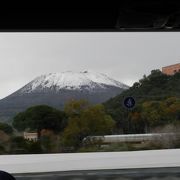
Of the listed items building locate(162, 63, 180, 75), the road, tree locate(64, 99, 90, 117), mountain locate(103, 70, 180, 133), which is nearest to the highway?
the road

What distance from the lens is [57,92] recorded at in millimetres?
9148

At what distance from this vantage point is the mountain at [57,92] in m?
8.71

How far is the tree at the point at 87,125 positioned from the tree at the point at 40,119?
18cm

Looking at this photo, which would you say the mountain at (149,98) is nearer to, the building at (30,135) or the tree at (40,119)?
the tree at (40,119)

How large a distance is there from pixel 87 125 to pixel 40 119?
0.87 m

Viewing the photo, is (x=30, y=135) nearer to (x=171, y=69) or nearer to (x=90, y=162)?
(x=90, y=162)

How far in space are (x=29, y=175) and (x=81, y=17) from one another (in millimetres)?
5401

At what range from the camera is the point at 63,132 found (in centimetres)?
874

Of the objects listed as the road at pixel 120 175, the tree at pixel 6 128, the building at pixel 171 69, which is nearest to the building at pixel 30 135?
the tree at pixel 6 128

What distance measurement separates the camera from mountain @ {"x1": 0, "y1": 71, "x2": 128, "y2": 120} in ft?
28.6

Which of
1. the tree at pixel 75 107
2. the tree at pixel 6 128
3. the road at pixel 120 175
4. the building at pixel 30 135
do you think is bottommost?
the road at pixel 120 175

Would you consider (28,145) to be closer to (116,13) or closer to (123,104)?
(123,104)

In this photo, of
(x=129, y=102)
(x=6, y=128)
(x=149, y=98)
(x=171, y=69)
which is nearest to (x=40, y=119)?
(x=6, y=128)

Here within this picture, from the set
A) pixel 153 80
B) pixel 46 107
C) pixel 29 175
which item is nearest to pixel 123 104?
pixel 153 80
